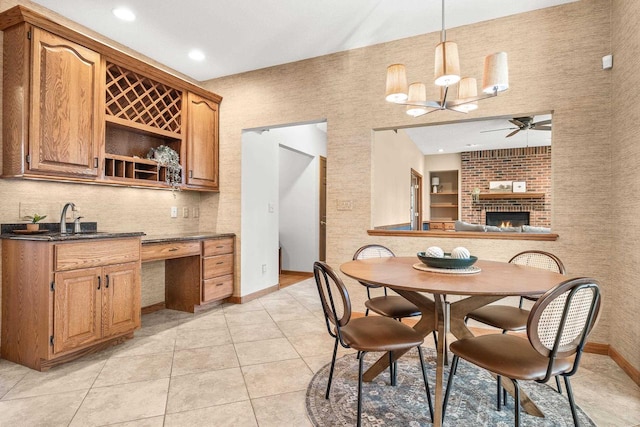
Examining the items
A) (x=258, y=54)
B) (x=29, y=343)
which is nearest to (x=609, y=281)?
(x=258, y=54)

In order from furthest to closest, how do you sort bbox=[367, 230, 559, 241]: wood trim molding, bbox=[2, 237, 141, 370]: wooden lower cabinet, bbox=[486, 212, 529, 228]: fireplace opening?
1. bbox=[486, 212, 529, 228]: fireplace opening
2. bbox=[367, 230, 559, 241]: wood trim molding
3. bbox=[2, 237, 141, 370]: wooden lower cabinet

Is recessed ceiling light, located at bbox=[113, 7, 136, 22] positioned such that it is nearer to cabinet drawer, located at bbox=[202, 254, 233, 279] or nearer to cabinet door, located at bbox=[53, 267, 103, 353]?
cabinet door, located at bbox=[53, 267, 103, 353]

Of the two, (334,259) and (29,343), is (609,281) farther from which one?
(29,343)

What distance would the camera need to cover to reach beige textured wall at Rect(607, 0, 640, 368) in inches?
90.6

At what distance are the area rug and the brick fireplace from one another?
7169mm

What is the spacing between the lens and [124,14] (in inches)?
117

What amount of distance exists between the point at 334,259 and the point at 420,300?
1781 mm

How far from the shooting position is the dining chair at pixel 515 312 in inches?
79.9

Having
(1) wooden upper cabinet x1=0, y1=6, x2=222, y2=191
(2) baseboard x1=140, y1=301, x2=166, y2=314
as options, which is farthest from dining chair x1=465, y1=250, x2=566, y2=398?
(2) baseboard x1=140, y1=301, x2=166, y2=314

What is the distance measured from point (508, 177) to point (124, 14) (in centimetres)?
850

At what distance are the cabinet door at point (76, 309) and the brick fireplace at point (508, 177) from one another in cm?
838

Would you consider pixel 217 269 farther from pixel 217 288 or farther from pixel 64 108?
pixel 64 108

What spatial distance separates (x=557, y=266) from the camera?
2.44 metres

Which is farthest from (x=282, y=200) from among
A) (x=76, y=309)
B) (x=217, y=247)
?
(x=76, y=309)
